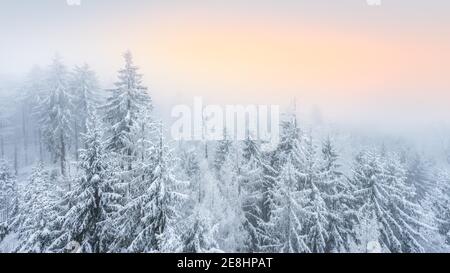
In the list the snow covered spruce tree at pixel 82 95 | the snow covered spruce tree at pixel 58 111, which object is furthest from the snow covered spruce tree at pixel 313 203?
the snow covered spruce tree at pixel 58 111

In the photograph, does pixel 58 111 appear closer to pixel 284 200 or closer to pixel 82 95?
pixel 82 95

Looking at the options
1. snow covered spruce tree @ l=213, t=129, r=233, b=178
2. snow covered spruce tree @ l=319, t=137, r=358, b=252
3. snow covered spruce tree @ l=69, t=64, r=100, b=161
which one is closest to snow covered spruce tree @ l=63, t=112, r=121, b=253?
snow covered spruce tree @ l=319, t=137, r=358, b=252

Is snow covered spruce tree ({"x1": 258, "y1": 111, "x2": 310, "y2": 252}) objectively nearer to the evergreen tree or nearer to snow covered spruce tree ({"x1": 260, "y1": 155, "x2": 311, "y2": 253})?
snow covered spruce tree ({"x1": 260, "y1": 155, "x2": 311, "y2": 253})

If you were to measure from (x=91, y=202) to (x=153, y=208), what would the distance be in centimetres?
358

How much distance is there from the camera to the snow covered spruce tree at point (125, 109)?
21953 millimetres

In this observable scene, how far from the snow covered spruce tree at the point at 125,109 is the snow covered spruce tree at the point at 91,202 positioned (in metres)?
3.02

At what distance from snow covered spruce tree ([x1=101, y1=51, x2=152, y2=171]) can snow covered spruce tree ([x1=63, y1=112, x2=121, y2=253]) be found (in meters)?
3.02

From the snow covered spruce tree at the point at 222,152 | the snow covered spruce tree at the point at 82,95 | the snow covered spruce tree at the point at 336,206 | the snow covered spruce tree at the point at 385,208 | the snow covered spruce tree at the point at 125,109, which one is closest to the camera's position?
the snow covered spruce tree at the point at 125,109

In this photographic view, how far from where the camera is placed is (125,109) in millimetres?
22922

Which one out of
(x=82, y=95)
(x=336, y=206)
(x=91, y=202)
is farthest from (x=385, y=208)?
(x=82, y=95)

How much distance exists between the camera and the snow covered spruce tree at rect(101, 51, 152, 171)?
72.0 feet

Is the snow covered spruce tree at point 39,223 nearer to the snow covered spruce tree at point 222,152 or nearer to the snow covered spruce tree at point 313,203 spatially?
the snow covered spruce tree at point 313,203

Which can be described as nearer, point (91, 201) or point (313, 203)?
point (91, 201)
